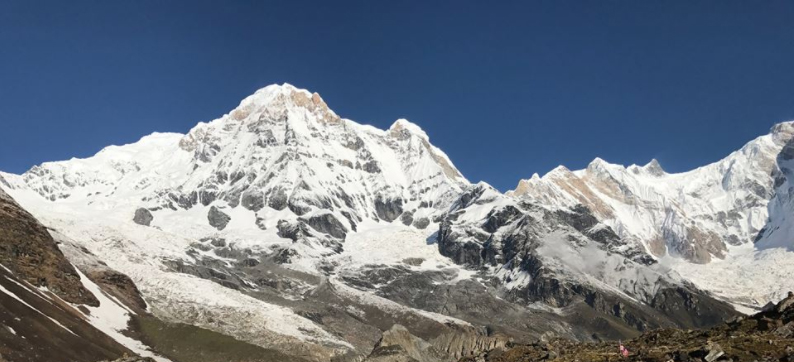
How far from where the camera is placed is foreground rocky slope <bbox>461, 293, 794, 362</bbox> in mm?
37094

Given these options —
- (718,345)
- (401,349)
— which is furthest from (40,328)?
(718,345)

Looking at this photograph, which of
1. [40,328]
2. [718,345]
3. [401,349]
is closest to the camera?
[718,345]

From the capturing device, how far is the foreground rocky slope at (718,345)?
3709 cm

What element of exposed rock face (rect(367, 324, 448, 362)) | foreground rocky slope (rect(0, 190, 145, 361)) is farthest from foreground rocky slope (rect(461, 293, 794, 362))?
foreground rocky slope (rect(0, 190, 145, 361))

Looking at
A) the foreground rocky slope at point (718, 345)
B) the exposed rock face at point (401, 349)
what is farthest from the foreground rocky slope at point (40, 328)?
the foreground rocky slope at point (718, 345)

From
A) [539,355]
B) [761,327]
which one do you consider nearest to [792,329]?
[761,327]

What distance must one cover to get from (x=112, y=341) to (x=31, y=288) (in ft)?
83.4

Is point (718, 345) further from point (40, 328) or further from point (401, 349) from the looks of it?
point (40, 328)

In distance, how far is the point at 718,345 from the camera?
3862 centimetres

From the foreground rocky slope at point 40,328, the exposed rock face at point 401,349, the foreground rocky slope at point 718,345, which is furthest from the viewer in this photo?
the exposed rock face at point 401,349

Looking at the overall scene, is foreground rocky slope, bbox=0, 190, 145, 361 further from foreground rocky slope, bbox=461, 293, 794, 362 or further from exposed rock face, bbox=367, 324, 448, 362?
foreground rocky slope, bbox=461, 293, 794, 362

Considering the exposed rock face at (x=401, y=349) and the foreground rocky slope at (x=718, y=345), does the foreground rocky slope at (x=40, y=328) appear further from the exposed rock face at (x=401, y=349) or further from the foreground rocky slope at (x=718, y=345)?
the foreground rocky slope at (x=718, y=345)

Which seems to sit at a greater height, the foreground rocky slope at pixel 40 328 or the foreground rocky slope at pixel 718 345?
the foreground rocky slope at pixel 718 345

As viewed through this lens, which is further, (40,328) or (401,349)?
(40,328)
